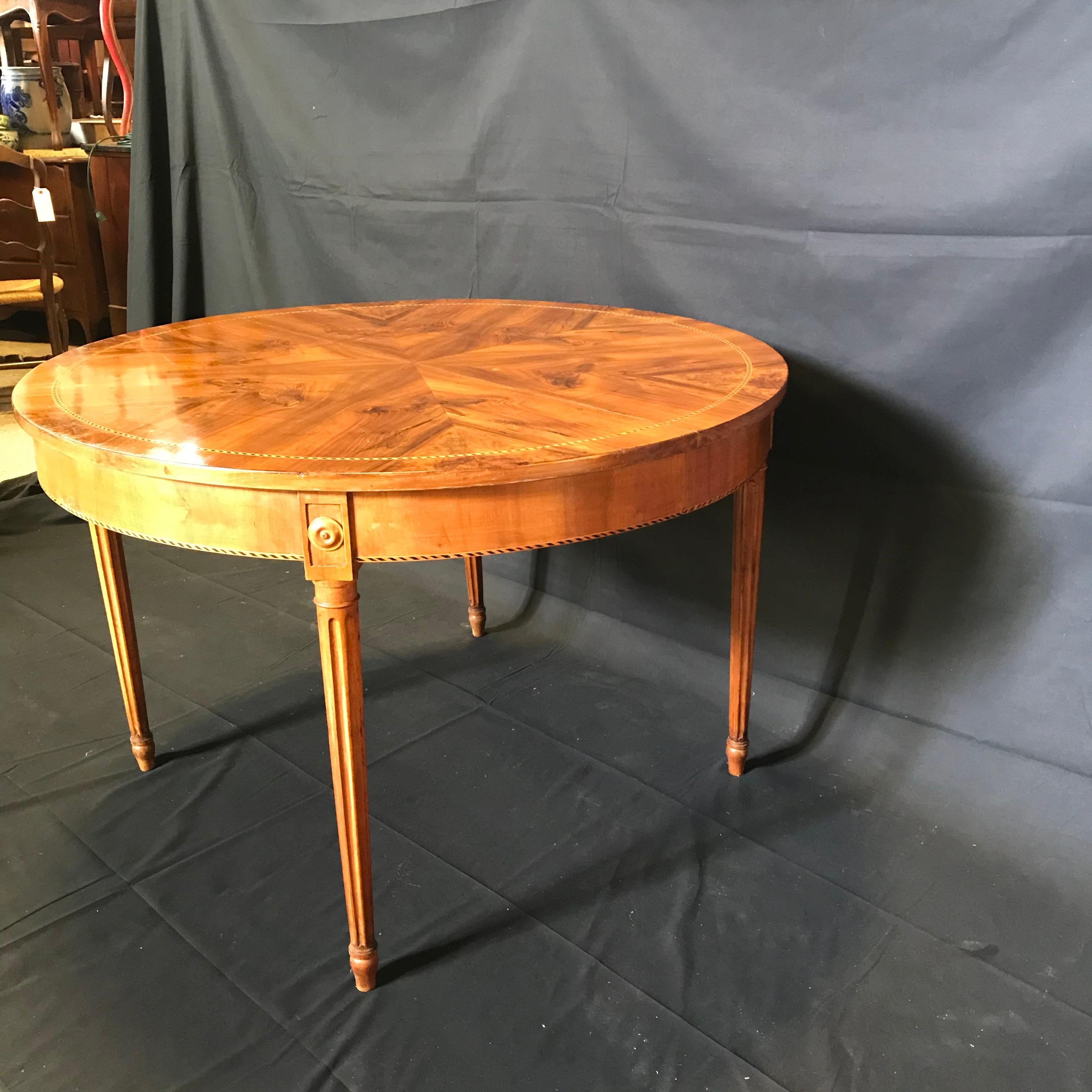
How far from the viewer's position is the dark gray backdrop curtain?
4.46 feet

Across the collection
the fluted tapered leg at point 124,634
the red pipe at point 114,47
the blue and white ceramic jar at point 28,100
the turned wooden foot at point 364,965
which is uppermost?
the red pipe at point 114,47

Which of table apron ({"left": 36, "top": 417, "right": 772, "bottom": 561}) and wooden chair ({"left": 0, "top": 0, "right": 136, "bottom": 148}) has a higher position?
wooden chair ({"left": 0, "top": 0, "right": 136, "bottom": 148})

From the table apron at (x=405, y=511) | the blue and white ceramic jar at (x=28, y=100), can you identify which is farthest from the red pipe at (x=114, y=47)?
the table apron at (x=405, y=511)

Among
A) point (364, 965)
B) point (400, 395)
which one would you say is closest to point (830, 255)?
point (400, 395)

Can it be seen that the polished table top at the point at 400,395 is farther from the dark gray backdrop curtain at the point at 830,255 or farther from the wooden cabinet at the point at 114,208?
the wooden cabinet at the point at 114,208

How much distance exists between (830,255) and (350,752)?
104 cm

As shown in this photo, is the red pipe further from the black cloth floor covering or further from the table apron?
the table apron

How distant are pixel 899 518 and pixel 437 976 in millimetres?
982

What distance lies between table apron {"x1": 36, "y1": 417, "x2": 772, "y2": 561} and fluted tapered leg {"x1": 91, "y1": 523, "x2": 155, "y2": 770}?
0.38 m

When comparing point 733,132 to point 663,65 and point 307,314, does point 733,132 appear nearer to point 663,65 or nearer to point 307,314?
point 663,65

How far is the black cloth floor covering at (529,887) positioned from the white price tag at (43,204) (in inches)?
72.5

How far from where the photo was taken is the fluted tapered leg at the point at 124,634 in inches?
58.1

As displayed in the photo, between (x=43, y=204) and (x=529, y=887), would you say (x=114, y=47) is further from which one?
(x=529, y=887)

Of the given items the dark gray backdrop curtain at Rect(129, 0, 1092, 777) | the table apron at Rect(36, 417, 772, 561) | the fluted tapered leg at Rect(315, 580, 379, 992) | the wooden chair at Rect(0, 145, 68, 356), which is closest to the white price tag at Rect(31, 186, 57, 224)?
the wooden chair at Rect(0, 145, 68, 356)
